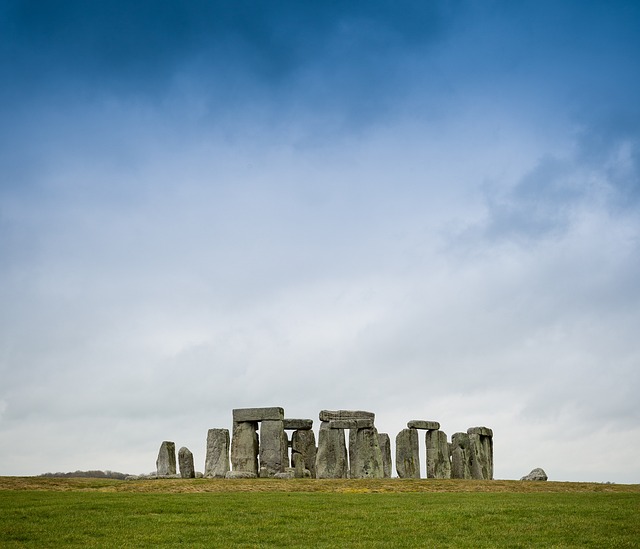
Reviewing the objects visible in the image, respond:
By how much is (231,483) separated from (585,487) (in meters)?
12.5

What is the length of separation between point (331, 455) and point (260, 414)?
366 cm

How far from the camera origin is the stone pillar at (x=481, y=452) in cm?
3819

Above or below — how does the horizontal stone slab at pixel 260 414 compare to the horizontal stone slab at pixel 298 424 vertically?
above

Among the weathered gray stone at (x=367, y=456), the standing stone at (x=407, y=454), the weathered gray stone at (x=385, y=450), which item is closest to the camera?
the weathered gray stone at (x=367, y=456)

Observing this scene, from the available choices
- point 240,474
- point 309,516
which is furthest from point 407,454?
point 309,516

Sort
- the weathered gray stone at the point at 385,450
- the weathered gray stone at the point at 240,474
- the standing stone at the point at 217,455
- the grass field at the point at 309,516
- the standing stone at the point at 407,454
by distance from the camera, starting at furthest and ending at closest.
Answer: the standing stone at the point at 407,454 < the weathered gray stone at the point at 385,450 < the standing stone at the point at 217,455 < the weathered gray stone at the point at 240,474 < the grass field at the point at 309,516

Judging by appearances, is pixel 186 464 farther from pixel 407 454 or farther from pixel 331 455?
pixel 407 454

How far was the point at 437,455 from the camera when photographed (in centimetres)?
3694

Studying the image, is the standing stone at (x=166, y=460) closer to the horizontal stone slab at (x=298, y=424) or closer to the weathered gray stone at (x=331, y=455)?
the horizontal stone slab at (x=298, y=424)

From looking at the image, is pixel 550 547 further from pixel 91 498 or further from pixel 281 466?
pixel 281 466

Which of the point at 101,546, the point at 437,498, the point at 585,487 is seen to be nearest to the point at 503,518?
the point at 437,498

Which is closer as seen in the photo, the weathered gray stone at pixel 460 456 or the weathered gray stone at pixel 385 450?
the weathered gray stone at pixel 385 450

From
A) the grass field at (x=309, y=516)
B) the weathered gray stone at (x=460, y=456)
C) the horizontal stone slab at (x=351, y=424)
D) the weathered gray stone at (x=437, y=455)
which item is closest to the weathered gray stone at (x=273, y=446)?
the horizontal stone slab at (x=351, y=424)

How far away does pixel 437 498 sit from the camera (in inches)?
888
